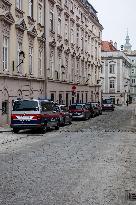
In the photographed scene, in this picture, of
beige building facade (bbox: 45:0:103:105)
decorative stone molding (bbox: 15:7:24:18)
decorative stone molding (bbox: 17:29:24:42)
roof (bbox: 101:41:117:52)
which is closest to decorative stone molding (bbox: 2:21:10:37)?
decorative stone molding (bbox: 17:29:24:42)

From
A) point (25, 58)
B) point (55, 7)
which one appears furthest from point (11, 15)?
point (55, 7)

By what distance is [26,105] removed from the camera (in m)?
22.8

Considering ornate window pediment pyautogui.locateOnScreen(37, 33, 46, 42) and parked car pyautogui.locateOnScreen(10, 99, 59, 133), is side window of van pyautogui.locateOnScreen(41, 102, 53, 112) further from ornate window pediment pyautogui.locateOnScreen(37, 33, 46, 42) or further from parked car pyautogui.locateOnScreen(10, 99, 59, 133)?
ornate window pediment pyautogui.locateOnScreen(37, 33, 46, 42)

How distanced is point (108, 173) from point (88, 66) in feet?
167

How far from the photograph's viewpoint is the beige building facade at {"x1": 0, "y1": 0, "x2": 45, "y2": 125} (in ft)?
89.9

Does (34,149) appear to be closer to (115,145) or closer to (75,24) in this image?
(115,145)

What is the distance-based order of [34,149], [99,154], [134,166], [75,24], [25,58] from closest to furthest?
1. [134,166]
2. [99,154]
3. [34,149]
4. [25,58]
5. [75,24]

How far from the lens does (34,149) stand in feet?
50.8

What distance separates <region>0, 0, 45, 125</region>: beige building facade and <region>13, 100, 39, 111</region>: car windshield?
407 centimetres

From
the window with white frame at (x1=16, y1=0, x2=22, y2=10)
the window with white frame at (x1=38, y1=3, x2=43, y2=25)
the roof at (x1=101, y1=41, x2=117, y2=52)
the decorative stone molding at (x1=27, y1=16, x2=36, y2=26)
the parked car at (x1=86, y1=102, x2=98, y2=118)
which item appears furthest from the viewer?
the roof at (x1=101, y1=41, x2=117, y2=52)

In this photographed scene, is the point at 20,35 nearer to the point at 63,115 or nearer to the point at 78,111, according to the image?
the point at 63,115

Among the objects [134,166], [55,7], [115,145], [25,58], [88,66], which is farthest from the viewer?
[88,66]

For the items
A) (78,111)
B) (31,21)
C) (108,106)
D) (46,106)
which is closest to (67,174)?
(46,106)

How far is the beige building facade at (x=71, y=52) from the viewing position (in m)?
39.8
